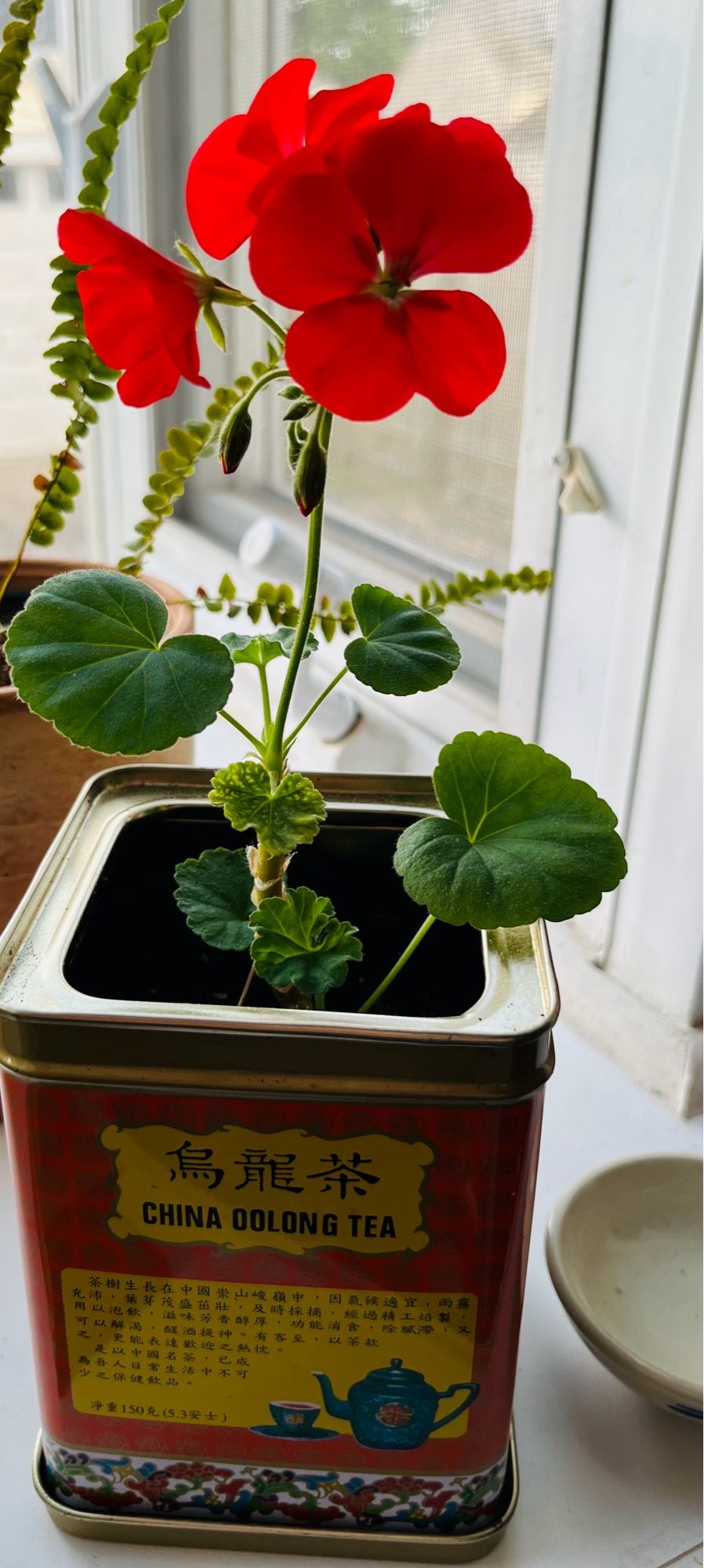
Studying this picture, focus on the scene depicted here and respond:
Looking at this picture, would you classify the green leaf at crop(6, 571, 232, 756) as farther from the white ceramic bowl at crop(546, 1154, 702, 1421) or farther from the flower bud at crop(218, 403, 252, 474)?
the white ceramic bowl at crop(546, 1154, 702, 1421)

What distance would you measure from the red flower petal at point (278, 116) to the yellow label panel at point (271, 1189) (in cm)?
31

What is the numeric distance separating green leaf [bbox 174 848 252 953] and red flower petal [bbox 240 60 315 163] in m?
0.25

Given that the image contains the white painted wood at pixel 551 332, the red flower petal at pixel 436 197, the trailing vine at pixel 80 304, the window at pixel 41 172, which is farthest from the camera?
the window at pixel 41 172

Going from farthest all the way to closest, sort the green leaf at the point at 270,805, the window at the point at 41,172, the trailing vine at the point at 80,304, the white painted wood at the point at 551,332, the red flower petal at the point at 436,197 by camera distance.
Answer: the window at the point at 41,172 → the white painted wood at the point at 551,332 → the trailing vine at the point at 80,304 → the green leaf at the point at 270,805 → the red flower petal at the point at 436,197

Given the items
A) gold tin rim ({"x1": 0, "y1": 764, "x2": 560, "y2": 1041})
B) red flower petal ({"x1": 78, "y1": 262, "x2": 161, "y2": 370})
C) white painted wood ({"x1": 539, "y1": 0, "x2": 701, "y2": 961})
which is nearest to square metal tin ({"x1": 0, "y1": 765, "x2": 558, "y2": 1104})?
gold tin rim ({"x1": 0, "y1": 764, "x2": 560, "y2": 1041})

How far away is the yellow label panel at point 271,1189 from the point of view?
443 millimetres

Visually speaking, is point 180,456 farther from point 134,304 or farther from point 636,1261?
point 636,1261

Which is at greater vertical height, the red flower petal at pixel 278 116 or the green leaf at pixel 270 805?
the red flower petal at pixel 278 116

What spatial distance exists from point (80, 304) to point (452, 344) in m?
0.31

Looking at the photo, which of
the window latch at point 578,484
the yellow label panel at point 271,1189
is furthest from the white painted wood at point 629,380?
the yellow label panel at point 271,1189

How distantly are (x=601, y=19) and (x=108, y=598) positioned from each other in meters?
0.47

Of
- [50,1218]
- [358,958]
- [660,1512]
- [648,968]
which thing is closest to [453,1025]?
[358,958]

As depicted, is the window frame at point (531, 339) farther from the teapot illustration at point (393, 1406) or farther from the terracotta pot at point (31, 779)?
the teapot illustration at point (393, 1406)

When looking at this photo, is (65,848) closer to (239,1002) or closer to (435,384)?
(239,1002)
